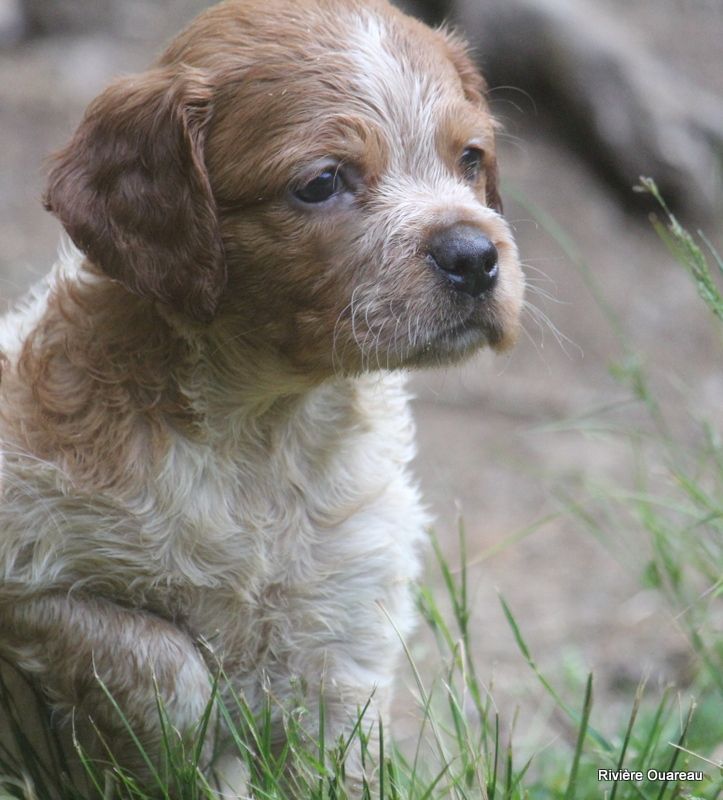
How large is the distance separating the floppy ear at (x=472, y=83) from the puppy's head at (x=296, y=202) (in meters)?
0.50

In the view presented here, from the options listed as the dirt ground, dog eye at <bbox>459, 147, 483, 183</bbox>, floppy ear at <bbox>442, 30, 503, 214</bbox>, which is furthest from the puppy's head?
the dirt ground

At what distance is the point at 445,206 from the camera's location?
159 inches

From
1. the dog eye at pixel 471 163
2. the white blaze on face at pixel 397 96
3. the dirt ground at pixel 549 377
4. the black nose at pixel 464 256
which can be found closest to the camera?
the black nose at pixel 464 256

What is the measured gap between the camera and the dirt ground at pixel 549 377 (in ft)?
24.0

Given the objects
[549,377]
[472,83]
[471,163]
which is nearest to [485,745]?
[471,163]

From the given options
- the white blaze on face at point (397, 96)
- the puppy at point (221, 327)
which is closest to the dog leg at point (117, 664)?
the puppy at point (221, 327)

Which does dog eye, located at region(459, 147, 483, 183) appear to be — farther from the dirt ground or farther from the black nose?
the dirt ground

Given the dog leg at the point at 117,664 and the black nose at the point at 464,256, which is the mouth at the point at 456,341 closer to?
the black nose at the point at 464,256

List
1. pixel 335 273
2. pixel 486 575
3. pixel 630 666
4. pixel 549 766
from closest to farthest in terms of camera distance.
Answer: pixel 335 273
pixel 549 766
pixel 630 666
pixel 486 575

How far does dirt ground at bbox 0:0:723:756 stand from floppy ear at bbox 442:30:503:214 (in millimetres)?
356

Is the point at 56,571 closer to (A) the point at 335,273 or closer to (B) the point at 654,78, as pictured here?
(A) the point at 335,273

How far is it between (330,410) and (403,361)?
0.55 m

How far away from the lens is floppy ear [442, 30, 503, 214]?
4.61 m

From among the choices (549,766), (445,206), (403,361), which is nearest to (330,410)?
(403,361)
